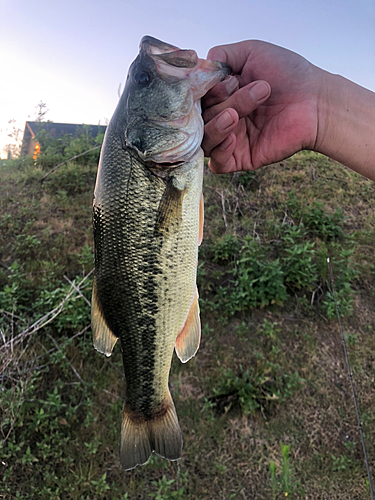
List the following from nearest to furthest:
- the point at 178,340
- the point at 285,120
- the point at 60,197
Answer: the point at 178,340, the point at 285,120, the point at 60,197

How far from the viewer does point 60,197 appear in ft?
19.9

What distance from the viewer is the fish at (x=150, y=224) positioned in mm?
1544

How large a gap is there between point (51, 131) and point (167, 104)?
26.3ft

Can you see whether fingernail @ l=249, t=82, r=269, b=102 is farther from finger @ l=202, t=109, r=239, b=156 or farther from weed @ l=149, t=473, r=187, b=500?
weed @ l=149, t=473, r=187, b=500

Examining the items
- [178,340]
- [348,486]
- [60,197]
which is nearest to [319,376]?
[348,486]

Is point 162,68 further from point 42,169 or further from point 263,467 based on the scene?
point 42,169

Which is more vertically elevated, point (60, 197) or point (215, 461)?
point (60, 197)

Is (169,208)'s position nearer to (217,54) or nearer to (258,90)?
(258,90)

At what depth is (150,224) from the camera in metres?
1.53

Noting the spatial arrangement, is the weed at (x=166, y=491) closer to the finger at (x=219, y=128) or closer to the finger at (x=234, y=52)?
the finger at (x=219, y=128)

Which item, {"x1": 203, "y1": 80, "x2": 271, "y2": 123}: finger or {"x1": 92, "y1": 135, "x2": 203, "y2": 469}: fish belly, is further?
{"x1": 203, "y1": 80, "x2": 271, "y2": 123}: finger

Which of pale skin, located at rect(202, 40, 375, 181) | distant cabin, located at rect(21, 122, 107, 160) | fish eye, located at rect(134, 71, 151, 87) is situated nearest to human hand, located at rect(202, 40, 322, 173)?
pale skin, located at rect(202, 40, 375, 181)

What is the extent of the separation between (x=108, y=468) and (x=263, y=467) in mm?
1440

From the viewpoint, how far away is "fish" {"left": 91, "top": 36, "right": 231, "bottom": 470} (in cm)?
154
